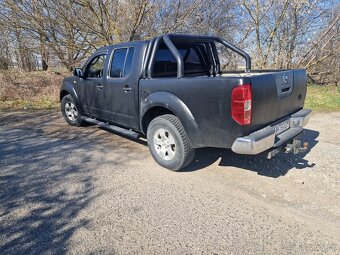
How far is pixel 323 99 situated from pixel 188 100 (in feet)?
25.5

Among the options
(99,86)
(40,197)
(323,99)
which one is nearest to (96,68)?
(99,86)

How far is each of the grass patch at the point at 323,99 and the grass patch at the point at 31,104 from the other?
877cm

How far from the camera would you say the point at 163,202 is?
3.21 metres

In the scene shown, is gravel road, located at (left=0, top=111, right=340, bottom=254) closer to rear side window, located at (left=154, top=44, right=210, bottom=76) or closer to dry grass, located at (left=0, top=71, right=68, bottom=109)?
rear side window, located at (left=154, top=44, right=210, bottom=76)

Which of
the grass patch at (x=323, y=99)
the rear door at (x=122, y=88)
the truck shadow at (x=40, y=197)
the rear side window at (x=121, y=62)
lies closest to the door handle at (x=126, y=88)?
the rear door at (x=122, y=88)

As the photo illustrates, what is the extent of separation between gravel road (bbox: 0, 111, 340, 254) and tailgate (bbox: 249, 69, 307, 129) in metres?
0.92

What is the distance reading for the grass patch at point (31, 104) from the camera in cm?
947

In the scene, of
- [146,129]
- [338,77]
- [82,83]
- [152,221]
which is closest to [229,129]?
[152,221]

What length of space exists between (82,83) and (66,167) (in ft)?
7.48

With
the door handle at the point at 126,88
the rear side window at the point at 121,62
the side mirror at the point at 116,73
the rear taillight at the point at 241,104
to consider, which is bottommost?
the rear taillight at the point at 241,104

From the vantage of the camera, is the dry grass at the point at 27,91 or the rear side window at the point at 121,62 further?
the dry grass at the point at 27,91

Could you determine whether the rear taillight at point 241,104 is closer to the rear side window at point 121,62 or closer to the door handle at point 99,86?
the rear side window at point 121,62

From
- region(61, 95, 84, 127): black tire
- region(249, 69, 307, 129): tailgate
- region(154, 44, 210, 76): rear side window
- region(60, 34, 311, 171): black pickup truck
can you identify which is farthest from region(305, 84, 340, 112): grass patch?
region(61, 95, 84, 127): black tire

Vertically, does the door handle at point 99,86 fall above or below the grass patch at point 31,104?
above
